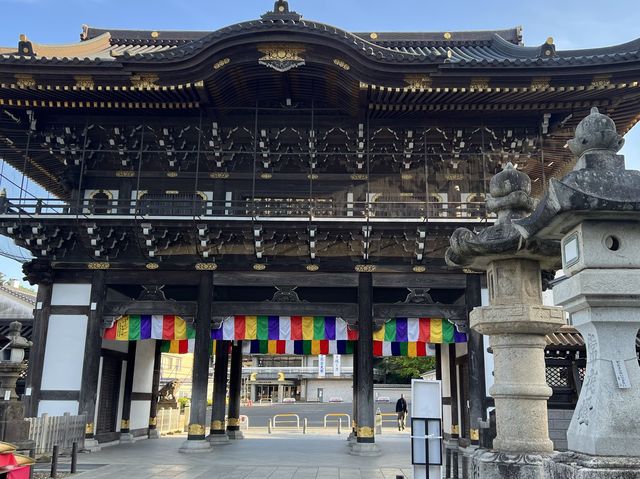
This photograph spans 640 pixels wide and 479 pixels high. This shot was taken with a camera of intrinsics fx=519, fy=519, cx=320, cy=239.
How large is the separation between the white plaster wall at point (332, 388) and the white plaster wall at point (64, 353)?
172 feet

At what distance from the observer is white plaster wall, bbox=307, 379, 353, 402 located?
64.6m

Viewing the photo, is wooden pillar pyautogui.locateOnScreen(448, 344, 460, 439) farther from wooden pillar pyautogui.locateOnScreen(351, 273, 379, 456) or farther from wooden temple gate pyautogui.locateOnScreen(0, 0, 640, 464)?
wooden pillar pyautogui.locateOnScreen(351, 273, 379, 456)

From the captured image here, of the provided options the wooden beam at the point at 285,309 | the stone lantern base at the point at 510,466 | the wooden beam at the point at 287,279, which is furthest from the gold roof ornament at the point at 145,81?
the stone lantern base at the point at 510,466

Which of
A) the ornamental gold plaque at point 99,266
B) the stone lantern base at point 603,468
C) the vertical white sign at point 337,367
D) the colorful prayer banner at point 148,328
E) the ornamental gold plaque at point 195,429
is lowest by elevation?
the ornamental gold plaque at point 195,429

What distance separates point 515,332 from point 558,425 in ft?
→ 23.6

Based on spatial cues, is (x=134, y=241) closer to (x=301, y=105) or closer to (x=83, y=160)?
(x=83, y=160)

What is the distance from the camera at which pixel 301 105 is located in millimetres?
16016

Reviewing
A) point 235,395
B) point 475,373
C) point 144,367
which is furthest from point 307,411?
point 475,373

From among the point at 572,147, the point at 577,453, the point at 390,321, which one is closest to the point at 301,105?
the point at 390,321

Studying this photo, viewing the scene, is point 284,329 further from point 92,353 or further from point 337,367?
point 337,367

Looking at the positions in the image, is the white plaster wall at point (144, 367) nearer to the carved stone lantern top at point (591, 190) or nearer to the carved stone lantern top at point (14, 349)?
the carved stone lantern top at point (14, 349)

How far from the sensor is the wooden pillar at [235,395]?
20.6 metres

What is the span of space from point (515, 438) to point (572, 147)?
3557 millimetres

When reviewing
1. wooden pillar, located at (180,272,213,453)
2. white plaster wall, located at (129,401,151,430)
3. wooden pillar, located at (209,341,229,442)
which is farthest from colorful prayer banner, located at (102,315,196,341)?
white plaster wall, located at (129,401,151,430)
